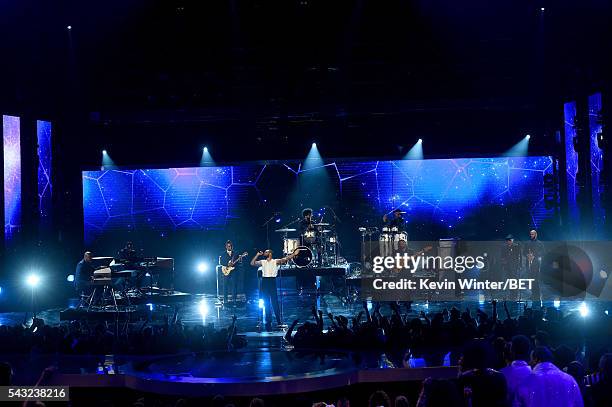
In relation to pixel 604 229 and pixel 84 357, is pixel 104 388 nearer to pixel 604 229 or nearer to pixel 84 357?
pixel 84 357

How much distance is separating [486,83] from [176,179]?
6.99 metres

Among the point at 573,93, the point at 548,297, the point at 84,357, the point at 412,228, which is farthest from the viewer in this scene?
the point at 412,228

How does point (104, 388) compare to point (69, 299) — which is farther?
point (69, 299)

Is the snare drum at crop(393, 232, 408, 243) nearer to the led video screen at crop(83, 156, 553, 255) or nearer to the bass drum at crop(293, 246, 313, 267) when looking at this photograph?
the bass drum at crop(293, 246, 313, 267)

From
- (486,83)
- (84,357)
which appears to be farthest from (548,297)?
(84,357)

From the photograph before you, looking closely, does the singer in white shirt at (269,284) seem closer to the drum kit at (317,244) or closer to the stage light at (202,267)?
the drum kit at (317,244)

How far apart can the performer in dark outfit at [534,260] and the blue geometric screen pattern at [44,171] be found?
28.9ft

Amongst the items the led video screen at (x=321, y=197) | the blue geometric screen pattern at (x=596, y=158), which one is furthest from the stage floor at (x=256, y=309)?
the led video screen at (x=321, y=197)

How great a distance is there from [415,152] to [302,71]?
3026 mm

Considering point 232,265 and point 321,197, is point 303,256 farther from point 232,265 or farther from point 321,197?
point 321,197

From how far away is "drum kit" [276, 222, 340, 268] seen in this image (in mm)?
13432

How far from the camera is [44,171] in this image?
13859 millimetres

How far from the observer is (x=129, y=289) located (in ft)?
49.1

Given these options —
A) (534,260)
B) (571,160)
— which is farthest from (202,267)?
(571,160)
